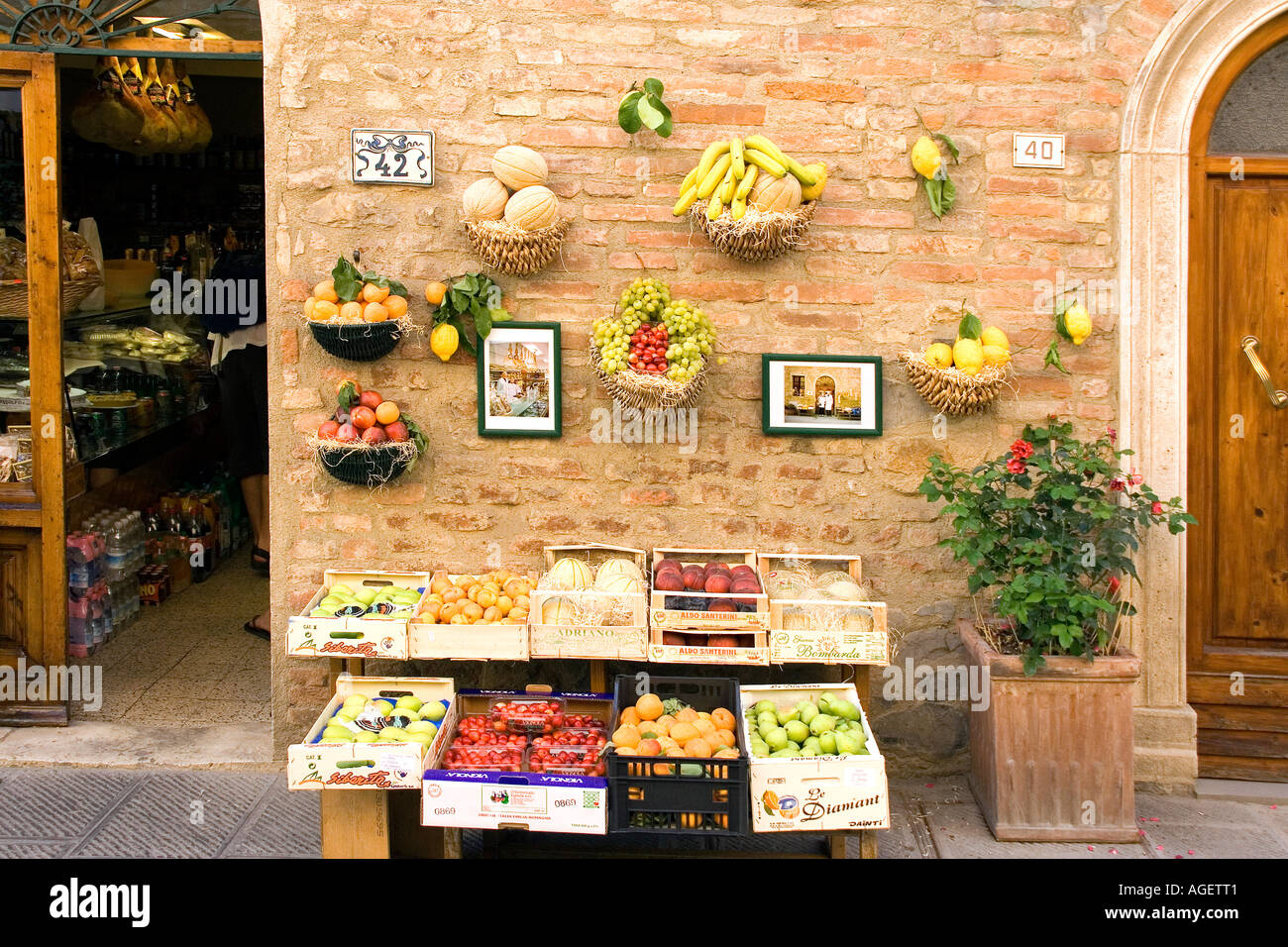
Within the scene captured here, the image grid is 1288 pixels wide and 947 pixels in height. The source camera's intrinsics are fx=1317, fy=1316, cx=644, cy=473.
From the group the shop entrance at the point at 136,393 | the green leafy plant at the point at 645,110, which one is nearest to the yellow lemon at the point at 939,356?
the green leafy plant at the point at 645,110

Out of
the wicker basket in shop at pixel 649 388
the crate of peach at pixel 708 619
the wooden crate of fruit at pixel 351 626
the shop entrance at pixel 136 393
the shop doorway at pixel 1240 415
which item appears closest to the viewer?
the crate of peach at pixel 708 619

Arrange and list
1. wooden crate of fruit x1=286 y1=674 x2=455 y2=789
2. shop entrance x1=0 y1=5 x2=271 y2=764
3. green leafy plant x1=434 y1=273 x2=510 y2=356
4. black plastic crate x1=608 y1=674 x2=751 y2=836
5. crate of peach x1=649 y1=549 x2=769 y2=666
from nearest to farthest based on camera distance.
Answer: black plastic crate x1=608 y1=674 x2=751 y2=836 → wooden crate of fruit x1=286 y1=674 x2=455 y2=789 → crate of peach x1=649 y1=549 x2=769 y2=666 → green leafy plant x1=434 y1=273 x2=510 y2=356 → shop entrance x1=0 y1=5 x2=271 y2=764

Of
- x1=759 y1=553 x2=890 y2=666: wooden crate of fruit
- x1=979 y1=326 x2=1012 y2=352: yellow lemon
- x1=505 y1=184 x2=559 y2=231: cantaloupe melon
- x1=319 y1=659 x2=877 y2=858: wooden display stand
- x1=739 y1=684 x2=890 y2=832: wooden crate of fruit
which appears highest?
x1=505 y1=184 x2=559 y2=231: cantaloupe melon

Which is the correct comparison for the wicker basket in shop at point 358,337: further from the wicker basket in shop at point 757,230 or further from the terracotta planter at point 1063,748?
the terracotta planter at point 1063,748

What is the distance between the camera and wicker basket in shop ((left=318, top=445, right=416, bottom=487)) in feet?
16.8

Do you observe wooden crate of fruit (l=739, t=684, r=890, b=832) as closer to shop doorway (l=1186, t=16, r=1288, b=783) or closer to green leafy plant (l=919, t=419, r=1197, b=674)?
green leafy plant (l=919, t=419, r=1197, b=674)

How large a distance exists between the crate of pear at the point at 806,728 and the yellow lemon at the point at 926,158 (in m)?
2.06

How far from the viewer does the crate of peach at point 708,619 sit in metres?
4.68

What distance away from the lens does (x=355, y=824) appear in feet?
14.4

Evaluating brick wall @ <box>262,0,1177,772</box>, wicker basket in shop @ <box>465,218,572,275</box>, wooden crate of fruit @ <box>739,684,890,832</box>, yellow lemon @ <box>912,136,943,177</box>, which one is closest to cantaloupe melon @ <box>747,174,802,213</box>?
brick wall @ <box>262,0,1177,772</box>

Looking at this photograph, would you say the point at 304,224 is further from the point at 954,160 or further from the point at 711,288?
the point at 954,160

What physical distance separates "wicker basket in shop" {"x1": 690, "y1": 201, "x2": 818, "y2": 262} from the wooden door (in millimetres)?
1642

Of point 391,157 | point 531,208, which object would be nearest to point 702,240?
point 531,208

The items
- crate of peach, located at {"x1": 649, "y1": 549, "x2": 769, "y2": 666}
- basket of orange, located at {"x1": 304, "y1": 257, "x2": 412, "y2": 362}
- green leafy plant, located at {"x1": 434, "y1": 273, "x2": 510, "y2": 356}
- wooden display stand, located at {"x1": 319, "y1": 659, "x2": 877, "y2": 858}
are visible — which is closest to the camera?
wooden display stand, located at {"x1": 319, "y1": 659, "x2": 877, "y2": 858}
